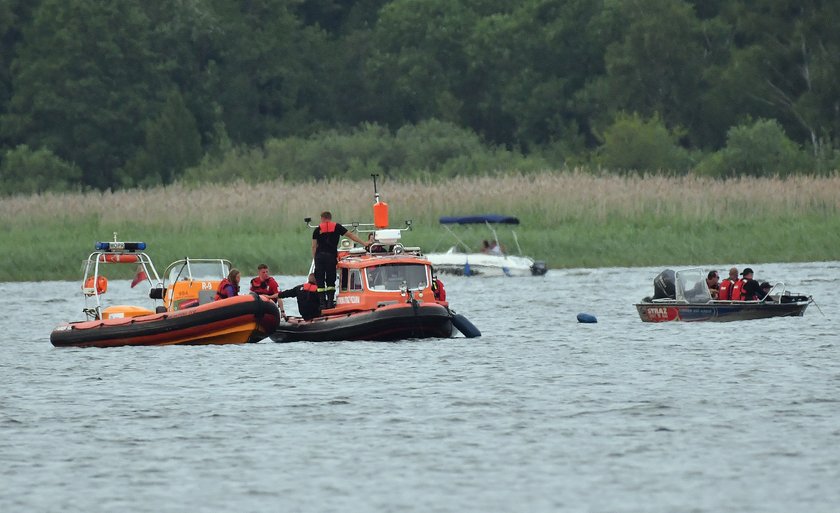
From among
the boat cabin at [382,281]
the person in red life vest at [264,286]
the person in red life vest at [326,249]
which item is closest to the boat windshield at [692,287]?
the boat cabin at [382,281]

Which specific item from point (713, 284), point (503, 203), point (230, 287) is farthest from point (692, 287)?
point (503, 203)

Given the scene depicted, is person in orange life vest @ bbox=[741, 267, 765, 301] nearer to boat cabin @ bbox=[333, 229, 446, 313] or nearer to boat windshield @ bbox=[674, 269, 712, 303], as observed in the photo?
boat windshield @ bbox=[674, 269, 712, 303]

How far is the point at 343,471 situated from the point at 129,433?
145 inches

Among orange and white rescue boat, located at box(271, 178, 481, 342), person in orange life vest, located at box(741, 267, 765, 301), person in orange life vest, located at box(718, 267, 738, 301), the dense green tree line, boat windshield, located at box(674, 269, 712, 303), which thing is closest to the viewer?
orange and white rescue boat, located at box(271, 178, 481, 342)

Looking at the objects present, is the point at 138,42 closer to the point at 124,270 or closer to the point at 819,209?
the point at 124,270

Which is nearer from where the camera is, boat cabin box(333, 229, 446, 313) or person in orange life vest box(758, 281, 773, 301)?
boat cabin box(333, 229, 446, 313)

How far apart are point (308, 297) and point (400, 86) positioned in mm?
61721

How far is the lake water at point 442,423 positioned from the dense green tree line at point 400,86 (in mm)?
45649

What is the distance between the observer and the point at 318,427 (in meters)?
21.0

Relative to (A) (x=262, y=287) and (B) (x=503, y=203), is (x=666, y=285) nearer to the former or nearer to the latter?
(A) (x=262, y=287)

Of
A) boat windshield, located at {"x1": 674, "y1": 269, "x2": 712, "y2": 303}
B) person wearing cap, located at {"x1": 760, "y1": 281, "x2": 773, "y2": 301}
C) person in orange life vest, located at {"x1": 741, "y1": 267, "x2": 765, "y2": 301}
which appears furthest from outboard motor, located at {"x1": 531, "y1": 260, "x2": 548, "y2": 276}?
person in orange life vest, located at {"x1": 741, "y1": 267, "x2": 765, "y2": 301}

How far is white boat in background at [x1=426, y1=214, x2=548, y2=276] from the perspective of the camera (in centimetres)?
5116

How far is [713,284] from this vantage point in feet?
110

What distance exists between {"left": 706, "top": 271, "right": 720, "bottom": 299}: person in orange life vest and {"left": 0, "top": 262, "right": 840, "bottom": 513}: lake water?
77 cm
